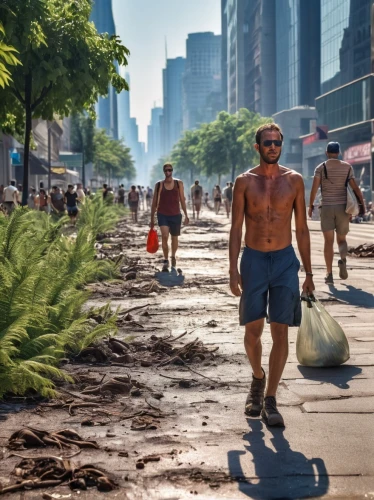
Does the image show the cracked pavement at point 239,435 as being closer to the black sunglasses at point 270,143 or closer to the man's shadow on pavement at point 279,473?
the man's shadow on pavement at point 279,473

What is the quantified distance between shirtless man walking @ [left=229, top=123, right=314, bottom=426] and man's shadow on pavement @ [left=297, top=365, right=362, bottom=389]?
991 mm

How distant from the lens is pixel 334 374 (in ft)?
21.9

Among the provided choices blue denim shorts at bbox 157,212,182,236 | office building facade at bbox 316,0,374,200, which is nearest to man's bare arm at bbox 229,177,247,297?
blue denim shorts at bbox 157,212,182,236

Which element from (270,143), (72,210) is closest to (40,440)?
(270,143)

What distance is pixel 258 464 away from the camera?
4434mm

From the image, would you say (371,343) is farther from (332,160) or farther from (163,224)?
(163,224)

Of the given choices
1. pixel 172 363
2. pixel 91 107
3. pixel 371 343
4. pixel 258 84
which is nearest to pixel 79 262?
pixel 172 363

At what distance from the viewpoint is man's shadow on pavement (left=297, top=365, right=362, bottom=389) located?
21.0ft

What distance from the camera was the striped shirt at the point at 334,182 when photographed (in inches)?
481

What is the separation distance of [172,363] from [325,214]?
18.7 ft

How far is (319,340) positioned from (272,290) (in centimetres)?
139

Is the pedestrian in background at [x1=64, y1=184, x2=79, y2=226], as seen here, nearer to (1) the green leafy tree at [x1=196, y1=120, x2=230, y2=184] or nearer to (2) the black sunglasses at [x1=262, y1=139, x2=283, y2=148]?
(2) the black sunglasses at [x1=262, y1=139, x2=283, y2=148]

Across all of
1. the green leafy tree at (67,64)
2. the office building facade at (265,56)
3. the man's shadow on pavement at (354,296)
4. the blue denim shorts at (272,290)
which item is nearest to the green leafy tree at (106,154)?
the office building facade at (265,56)

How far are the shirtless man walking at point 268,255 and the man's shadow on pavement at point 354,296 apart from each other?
495 cm
